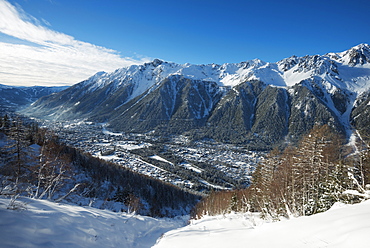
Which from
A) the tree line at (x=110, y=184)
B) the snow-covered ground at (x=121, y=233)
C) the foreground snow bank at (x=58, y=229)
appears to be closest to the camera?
the snow-covered ground at (x=121, y=233)

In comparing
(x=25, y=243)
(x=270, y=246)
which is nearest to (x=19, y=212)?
(x=25, y=243)

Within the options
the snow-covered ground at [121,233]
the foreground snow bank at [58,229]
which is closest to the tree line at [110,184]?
the foreground snow bank at [58,229]

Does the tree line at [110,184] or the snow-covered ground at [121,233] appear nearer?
the snow-covered ground at [121,233]

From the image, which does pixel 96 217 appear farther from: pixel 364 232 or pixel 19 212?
pixel 364 232

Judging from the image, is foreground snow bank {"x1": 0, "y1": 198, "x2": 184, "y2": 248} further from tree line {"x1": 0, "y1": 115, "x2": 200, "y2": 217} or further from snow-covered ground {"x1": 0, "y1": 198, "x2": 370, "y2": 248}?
tree line {"x1": 0, "y1": 115, "x2": 200, "y2": 217}

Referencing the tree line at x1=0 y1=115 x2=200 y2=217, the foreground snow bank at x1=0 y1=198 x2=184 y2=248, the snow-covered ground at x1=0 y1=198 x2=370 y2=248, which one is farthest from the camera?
the tree line at x1=0 y1=115 x2=200 y2=217

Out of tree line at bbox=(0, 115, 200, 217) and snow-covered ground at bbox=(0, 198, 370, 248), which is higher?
snow-covered ground at bbox=(0, 198, 370, 248)

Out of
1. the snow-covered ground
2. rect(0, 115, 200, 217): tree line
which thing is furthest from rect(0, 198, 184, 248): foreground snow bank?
rect(0, 115, 200, 217): tree line

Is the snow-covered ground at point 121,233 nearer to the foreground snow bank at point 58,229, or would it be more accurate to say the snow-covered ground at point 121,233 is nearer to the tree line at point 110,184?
the foreground snow bank at point 58,229

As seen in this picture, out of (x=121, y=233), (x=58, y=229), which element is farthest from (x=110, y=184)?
(x=58, y=229)
